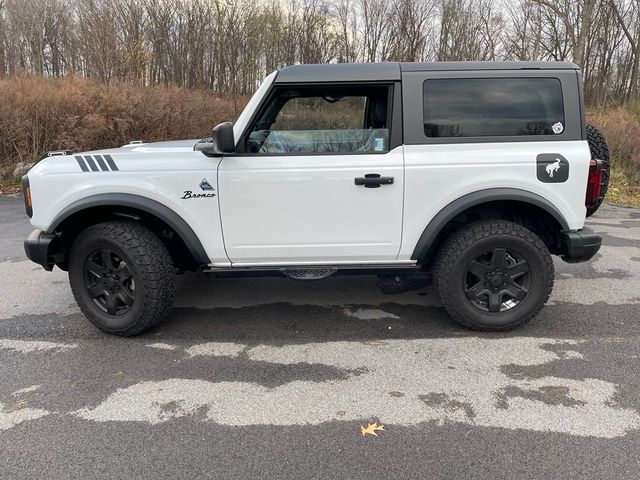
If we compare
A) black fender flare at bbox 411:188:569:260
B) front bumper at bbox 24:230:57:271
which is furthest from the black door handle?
front bumper at bbox 24:230:57:271

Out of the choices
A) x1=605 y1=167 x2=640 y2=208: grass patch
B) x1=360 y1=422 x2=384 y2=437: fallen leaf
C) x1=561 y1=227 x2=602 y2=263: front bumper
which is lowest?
x1=360 y1=422 x2=384 y2=437: fallen leaf

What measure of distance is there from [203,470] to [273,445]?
36 centimetres

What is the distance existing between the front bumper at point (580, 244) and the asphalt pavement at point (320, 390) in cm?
61

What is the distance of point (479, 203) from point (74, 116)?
430 inches

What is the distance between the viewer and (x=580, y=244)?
356cm

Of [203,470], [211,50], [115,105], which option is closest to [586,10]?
[211,50]

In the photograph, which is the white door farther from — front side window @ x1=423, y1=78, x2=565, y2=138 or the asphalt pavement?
the asphalt pavement

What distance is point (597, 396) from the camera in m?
2.90

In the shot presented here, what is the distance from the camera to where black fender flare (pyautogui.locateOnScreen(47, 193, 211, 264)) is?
3461 mm

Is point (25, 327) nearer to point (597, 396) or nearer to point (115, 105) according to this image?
point (597, 396)

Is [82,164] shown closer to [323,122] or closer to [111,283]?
[111,283]

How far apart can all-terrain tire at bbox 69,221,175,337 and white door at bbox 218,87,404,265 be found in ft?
1.78

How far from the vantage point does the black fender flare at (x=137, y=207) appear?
3.46 m

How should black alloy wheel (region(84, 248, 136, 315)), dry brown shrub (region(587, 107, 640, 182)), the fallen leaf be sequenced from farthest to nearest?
dry brown shrub (region(587, 107, 640, 182)) < black alloy wheel (region(84, 248, 136, 315)) < the fallen leaf
